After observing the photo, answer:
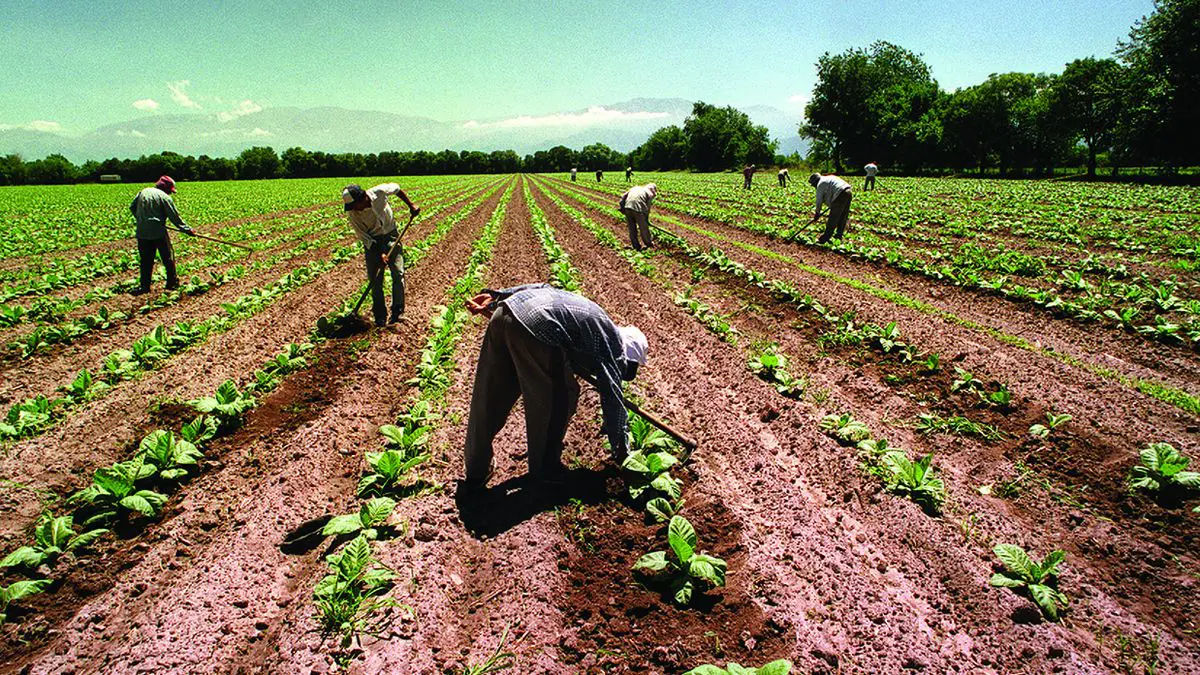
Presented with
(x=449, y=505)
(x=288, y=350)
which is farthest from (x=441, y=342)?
(x=449, y=505)

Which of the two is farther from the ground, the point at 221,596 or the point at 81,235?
the point at 81,235

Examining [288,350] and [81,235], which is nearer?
[288,350]

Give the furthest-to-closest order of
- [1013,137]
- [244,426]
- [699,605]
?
1. [1013,137]
2. [244,426]
3. [699,605]

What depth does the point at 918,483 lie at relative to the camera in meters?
4.31

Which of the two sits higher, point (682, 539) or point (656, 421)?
point (656, 421)

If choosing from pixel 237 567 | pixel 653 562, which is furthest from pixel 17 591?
pixel 653 562

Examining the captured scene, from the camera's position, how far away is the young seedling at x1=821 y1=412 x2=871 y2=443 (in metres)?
5.11

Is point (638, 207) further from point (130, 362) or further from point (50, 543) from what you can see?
point (50, 543)

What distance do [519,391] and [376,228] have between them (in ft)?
16.3

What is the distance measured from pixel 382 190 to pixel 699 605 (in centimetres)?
711

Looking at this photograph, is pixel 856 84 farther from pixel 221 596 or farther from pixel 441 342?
pixel 221 596

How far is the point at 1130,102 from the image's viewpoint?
40219 mm

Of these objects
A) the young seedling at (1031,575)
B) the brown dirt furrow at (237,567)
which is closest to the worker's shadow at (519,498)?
the brown dirt furrow at (237,567)

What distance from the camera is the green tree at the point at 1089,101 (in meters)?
46.1
